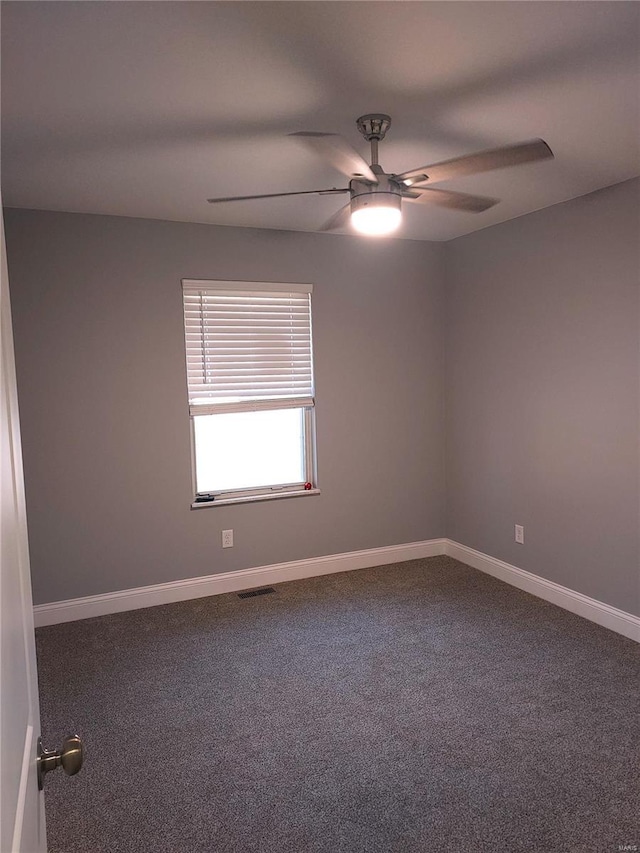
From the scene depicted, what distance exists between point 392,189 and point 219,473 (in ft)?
7.79

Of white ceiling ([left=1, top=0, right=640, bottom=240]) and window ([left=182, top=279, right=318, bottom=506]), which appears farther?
window ([left=182, top=279, right=318, bottom=506])

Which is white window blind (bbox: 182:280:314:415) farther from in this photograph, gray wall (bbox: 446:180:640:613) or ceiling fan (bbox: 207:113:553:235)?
ceiling fan (bbox: 207:113:553:235)

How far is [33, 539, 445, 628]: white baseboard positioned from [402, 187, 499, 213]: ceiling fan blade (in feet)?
8.71

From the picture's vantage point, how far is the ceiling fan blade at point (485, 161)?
1.96 metres

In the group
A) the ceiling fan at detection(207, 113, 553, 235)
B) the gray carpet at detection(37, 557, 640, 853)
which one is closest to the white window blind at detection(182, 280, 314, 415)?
the gray carpet at detection(37, 557, 640, 853)

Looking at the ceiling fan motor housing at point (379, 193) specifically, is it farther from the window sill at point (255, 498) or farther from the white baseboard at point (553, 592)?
the white baseboard at point (553, 592)

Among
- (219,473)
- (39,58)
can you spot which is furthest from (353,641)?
(39,58)

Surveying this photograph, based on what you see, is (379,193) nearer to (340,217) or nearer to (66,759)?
(340,217)

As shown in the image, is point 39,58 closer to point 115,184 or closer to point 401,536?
point 115,184

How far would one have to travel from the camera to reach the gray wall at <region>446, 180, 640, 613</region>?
10.6ft

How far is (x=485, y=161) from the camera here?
211 cm

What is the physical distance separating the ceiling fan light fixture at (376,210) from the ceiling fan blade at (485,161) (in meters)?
0.09

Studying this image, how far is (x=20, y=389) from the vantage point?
11.3ft

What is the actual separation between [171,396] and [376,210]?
2.01 metres
